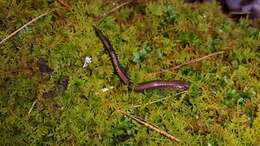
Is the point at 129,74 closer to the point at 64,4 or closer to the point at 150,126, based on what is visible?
the point at 150,126

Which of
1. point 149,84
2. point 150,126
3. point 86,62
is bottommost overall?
point 150,126

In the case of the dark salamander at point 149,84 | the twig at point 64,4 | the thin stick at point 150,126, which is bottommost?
the thin stick at point 150,126

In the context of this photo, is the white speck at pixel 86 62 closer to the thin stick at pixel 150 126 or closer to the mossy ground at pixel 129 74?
the mossy ground at pixel 129 74

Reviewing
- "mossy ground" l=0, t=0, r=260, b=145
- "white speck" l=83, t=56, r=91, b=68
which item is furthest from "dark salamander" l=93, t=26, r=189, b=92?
"white speck" l=83, t=56, r=91, b=68

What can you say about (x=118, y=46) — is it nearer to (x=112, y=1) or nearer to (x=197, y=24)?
(x=112, y=1)

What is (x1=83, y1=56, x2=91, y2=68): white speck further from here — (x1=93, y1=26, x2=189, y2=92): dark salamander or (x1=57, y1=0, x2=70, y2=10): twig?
(x1=57, y1=0, x2=70, y2=10): twig

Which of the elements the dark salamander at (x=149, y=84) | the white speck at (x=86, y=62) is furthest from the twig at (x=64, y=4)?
the dark salamander at (x=149, y=84)

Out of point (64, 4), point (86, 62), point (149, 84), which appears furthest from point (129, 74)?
point (64, 4)

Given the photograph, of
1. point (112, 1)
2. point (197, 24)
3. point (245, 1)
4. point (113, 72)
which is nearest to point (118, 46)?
point (113, 72)
